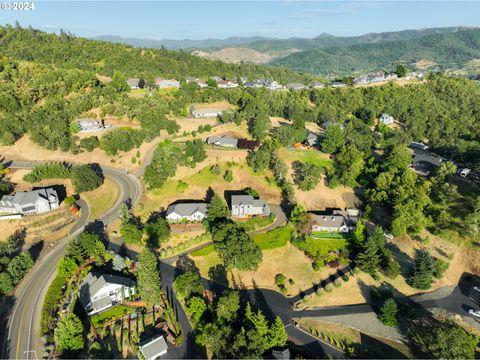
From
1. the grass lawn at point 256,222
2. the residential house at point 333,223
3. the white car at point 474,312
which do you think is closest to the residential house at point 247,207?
the grass lawn at point 256,222

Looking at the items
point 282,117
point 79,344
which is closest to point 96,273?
point 79,344

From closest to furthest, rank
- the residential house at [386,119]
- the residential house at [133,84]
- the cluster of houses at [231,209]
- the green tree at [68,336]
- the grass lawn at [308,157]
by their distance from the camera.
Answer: the green tree at [68,336]
the cluster of houses at [231,209]
the grass lawn at [308,157]
the residential house at [386,119]
the residential house at [133,84]

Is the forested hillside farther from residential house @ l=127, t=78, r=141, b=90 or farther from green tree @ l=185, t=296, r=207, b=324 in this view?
green tree @ l=185, t=296, r=207, b=324

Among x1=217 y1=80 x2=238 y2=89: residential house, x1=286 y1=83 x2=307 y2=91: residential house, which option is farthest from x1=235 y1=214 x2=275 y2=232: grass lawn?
x1=286 y1=83 x2=307 y2=91: residential house

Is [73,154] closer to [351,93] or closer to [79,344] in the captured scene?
[79,344]

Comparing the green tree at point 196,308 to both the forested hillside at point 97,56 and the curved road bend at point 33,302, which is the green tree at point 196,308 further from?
the forested hillside at point 97,56

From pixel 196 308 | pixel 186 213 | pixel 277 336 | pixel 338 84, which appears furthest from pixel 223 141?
pixel 338 84
